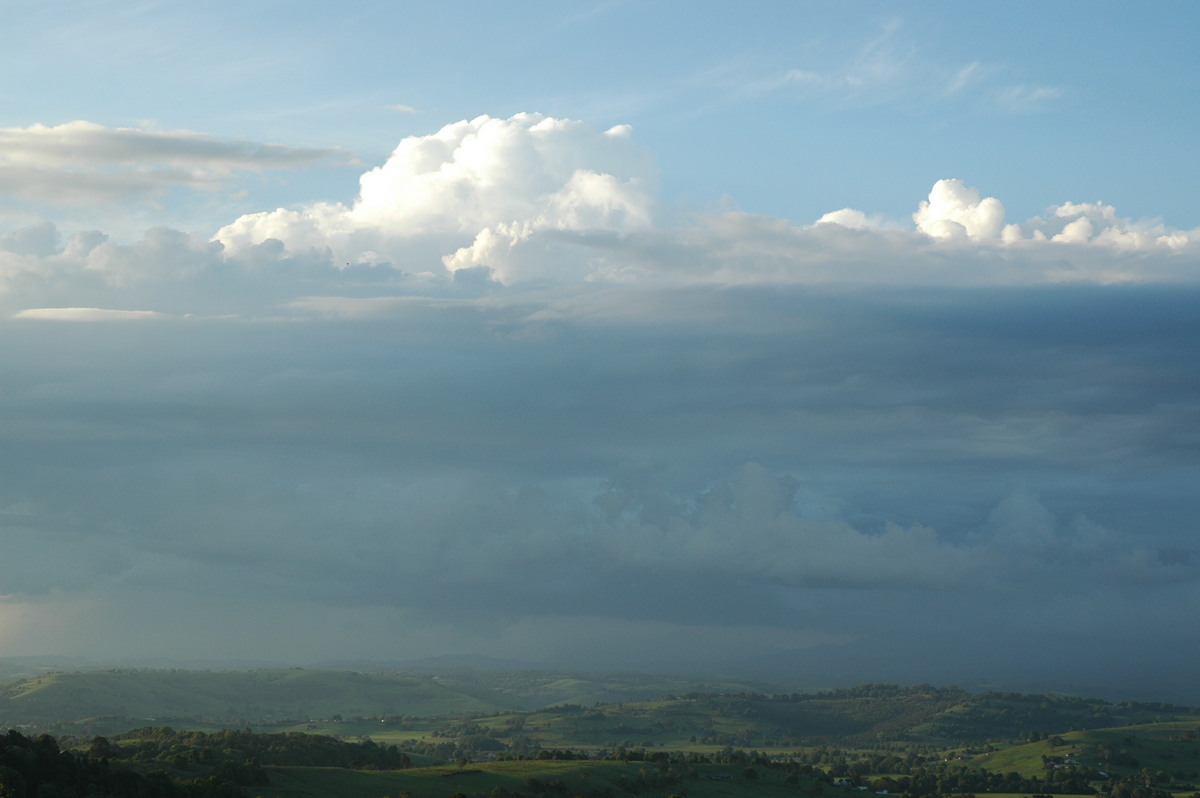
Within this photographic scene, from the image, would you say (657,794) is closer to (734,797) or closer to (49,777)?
(734,797)

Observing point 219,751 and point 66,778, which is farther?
point 219,751

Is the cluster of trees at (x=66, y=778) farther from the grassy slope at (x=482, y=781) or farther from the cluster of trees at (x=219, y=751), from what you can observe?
the cluster of trees at (x=219, y=751)

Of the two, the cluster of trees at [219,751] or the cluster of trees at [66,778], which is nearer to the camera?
the cluster of trees at [66,778]

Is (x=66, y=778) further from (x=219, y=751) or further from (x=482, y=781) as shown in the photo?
(x=482, y=781)

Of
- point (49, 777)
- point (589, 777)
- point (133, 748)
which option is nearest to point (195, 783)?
point (49, 777)

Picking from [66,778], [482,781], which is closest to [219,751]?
[482,781]

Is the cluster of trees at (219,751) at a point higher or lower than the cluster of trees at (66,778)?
lower

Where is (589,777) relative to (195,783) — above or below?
below

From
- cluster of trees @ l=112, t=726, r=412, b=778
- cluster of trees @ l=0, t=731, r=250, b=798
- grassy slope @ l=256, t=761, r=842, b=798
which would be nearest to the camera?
cluster of trees @ l=0, t=731, r=250, b=798

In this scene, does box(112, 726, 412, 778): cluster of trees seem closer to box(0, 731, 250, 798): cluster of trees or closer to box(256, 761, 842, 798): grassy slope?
box(256, 761, 842, 798): grassy slope

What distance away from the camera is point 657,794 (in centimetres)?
17562

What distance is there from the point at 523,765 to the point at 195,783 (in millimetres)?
80091

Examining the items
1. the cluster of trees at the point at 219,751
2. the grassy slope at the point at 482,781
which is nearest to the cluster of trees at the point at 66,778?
the grassy slope at the point at 482,781

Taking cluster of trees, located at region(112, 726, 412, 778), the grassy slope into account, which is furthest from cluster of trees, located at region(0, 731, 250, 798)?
cluster of trees, located at region(112, 726, 412, 778)
